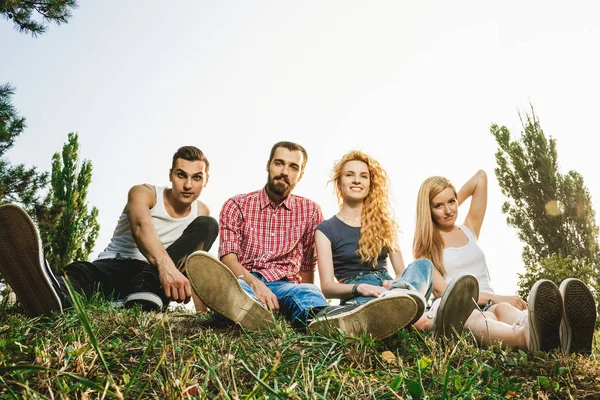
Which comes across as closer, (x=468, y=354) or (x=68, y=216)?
(x=468, y=354)

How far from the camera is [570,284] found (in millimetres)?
1952

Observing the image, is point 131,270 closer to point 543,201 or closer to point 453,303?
point 453,303

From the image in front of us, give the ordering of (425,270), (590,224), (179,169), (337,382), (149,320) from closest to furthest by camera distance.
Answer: (337,382)
(149,320)
(425,270)
(179,169)
(590,224)

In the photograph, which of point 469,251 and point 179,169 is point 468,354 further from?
point 179,169

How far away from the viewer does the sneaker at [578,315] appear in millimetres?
1935

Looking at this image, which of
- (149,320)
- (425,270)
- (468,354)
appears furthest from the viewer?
(425,270)

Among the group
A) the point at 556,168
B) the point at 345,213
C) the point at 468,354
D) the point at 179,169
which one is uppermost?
the point at 556,168

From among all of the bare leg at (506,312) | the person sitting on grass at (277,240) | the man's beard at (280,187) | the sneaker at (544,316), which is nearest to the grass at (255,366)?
the sneaker at (544,316)

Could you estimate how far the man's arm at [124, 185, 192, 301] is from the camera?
271 centimetres

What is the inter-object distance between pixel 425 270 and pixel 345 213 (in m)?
1.11

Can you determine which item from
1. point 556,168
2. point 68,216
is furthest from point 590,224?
point 68,216

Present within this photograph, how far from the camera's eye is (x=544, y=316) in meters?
1.90

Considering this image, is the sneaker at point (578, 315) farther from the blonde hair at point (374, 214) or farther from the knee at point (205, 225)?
the knee at point (205, 225)

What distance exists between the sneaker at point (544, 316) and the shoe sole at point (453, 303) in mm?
253
